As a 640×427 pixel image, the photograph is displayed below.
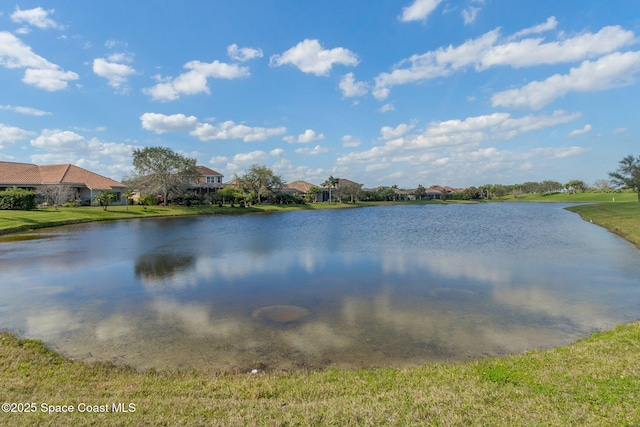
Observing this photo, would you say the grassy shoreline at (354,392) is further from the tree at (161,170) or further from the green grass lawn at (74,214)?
the tree at (161,170)

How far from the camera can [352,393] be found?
15.4ft

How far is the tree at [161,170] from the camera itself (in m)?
53.2

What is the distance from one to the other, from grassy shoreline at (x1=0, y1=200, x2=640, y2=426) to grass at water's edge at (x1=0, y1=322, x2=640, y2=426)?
1 cm

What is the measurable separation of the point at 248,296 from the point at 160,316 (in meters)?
2.57

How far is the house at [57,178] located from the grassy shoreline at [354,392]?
5190 cm

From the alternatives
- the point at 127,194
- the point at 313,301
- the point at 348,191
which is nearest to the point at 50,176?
the point at 127,194

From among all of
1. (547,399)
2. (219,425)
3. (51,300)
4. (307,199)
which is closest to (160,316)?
(51,300)

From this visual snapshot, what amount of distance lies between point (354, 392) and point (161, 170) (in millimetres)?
55807

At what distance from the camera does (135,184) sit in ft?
177

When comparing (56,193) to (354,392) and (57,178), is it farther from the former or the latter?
(354,392)

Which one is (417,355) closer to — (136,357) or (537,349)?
(537,349)

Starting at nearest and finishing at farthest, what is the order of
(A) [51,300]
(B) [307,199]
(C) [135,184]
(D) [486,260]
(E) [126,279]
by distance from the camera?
(A) [51,300]
(E) [126,279]
(D) [486,260]
(C) [135,184]
(B) [307,199]

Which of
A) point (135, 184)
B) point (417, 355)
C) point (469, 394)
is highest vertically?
point (135, 184)

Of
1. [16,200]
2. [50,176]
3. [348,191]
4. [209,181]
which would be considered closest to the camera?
[16,200]
